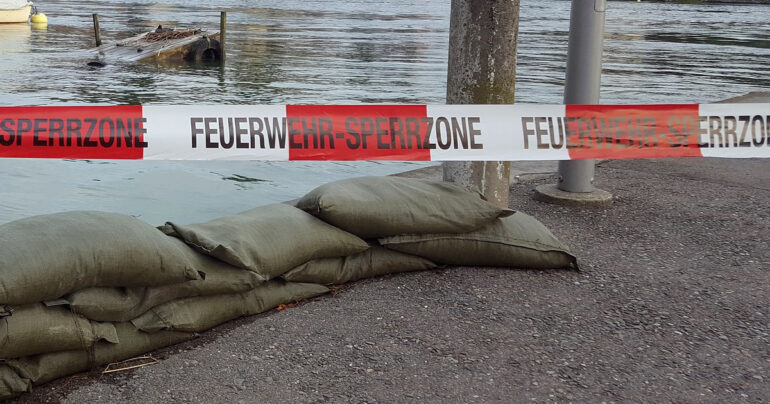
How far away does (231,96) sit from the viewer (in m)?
20.9

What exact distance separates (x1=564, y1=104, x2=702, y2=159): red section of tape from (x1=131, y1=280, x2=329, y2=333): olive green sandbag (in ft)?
7.21

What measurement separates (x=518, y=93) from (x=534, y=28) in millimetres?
33720

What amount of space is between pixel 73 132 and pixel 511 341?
110 inches

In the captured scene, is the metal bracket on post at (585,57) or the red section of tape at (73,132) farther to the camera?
the metal bracket on post at (585,57)

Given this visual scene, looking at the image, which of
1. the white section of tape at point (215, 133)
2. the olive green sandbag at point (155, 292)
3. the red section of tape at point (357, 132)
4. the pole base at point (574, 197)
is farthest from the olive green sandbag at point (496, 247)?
the pole base at point (574, 197)

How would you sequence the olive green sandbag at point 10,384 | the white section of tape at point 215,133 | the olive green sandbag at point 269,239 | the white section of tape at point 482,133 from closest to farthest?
the olive green sandbag at point 10,384 < the olive green sandbag at point 269,239 < the white section of tape at point 215,133 < the white section of tape at point 482,133

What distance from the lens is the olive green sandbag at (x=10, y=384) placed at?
3.34 metres

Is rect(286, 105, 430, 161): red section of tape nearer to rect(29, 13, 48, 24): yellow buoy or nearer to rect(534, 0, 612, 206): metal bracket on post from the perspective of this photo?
rect(534, 0, 612, 206): metal bracket on post

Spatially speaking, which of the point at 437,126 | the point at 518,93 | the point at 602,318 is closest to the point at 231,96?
the point at 518,93

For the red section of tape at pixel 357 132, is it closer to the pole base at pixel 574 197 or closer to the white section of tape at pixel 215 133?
the white section of tape at pixel 215 133

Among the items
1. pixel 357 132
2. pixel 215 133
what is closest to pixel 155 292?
pixel 215 133

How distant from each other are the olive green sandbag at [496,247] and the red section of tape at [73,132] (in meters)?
1.65

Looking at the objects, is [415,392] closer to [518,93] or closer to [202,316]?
[202,316]

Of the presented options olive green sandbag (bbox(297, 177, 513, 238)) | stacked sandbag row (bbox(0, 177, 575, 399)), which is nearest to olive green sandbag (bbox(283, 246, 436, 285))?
stacked sandbag row (bbox(0, 177, 575, 399))
